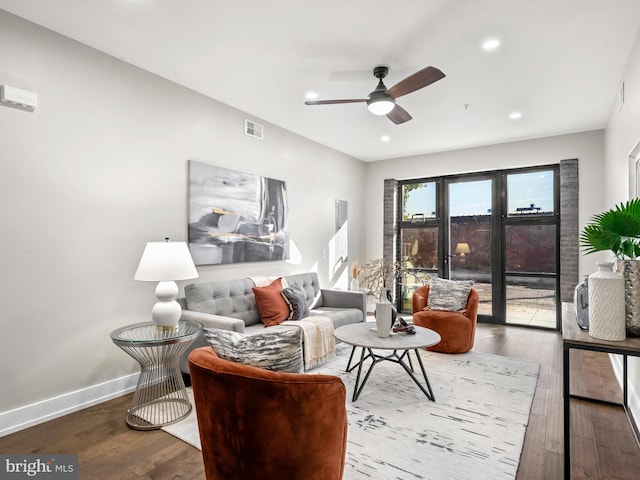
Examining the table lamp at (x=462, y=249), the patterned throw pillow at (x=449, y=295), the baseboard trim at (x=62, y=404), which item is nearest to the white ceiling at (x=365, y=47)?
the patterned throw pillow at (x=449, y=295)

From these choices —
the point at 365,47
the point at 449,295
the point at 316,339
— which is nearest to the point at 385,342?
the point at 316,339

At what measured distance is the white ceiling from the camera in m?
2.45

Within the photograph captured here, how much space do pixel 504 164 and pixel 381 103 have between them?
344 cm

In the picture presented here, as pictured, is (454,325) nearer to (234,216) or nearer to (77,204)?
(234,216)

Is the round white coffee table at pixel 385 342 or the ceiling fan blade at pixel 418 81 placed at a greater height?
the ceiling fan blade at pixel 418 81

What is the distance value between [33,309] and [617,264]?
3692 mm

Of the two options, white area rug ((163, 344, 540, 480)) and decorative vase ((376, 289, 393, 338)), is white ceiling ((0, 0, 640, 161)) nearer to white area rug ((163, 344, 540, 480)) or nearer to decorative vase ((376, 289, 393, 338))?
decorative vase ((376, 289, 393, 338))

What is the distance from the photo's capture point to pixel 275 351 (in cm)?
159

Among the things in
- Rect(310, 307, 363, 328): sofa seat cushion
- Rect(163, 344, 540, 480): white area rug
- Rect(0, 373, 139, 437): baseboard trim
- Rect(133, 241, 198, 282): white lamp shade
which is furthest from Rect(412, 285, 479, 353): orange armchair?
Rect(0, 373, 139, 437): baseboard trim

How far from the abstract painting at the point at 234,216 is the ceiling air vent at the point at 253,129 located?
510mm

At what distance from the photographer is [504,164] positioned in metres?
5.68

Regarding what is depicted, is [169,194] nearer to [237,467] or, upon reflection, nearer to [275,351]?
[275,351]

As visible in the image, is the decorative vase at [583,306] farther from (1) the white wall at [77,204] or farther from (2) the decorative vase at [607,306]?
(1) the white wall at [77,204]

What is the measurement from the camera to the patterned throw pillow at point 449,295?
4328 mm
